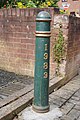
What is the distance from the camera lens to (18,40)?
16.2 feet

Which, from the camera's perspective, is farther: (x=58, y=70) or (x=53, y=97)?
(x=58, y=70)

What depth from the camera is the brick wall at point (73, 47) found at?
4.64 meters

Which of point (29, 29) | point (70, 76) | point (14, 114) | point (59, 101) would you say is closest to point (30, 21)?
point (29, 29)

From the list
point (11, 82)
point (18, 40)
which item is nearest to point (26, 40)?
point (18, 40)

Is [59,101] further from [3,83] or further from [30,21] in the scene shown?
Result: [30,21]

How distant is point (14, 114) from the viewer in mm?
3041

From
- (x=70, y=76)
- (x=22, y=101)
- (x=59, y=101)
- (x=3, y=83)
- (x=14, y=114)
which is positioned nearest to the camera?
(x=14, y=114)

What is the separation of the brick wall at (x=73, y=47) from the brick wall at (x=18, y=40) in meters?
0.79

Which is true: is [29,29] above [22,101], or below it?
above

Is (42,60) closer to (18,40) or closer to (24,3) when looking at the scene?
(18,40)

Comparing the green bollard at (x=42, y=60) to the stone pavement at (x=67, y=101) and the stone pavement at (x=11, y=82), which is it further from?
the stone pavement at (x=11, y=82)

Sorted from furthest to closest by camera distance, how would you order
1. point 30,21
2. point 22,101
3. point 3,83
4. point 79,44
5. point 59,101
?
point 79,44 → point 30,21 → point 3,83 → point 59,101 → point 22,101

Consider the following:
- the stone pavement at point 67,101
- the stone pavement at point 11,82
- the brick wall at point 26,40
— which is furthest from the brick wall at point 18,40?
the stone pavement at point 67,101

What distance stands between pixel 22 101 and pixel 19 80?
132 centimetres
